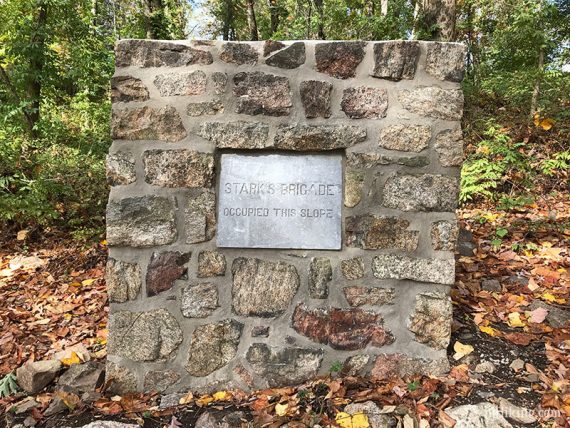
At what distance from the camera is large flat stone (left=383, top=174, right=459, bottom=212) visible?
90.2 inches

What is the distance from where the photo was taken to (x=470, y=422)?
2.03m

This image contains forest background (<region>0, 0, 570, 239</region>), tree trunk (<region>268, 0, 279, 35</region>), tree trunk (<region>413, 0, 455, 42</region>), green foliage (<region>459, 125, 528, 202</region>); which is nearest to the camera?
forest background (<region>0, 0, 570, 239</region>)

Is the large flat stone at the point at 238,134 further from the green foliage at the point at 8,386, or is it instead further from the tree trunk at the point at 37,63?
the tree trunk at the point at 37,63

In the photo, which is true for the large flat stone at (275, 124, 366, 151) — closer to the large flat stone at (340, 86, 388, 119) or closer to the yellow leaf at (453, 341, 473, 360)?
the large flat stone at (340, 86, 388, 119)

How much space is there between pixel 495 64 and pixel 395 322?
876 centimetres

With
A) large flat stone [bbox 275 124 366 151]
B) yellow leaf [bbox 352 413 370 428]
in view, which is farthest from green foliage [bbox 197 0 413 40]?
yellow leaf [bbox 352 413 370 428]

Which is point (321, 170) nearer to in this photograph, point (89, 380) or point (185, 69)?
point (185, 69)

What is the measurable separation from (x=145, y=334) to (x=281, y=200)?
3.52ft

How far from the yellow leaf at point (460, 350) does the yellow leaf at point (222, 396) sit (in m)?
1.33

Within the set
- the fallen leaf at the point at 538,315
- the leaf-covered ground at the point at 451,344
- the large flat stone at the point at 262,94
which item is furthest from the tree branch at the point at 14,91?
the fallen leaf at the point at 538,315

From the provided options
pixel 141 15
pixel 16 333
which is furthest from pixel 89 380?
pixel 141 15

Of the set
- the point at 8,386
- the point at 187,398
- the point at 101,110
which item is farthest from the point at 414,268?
the point at 101,110

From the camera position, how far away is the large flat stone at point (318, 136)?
226cm

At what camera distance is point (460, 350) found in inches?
99.2
